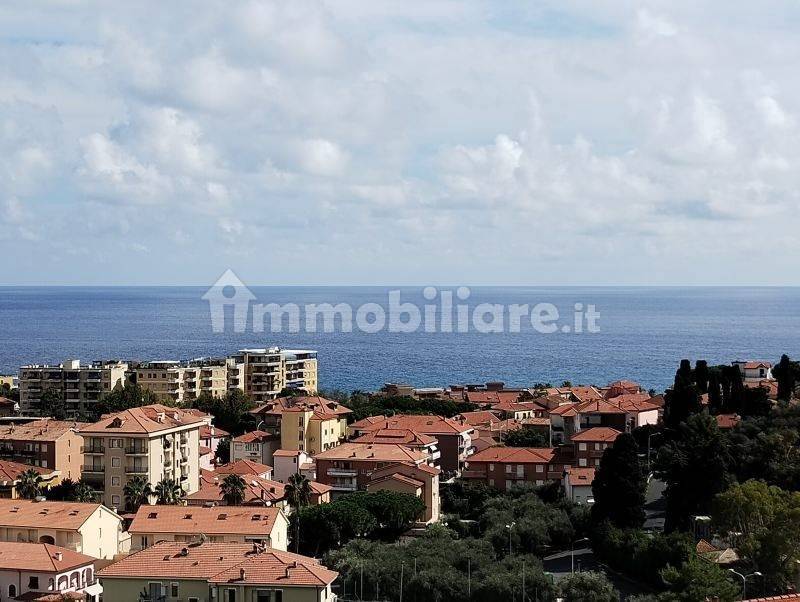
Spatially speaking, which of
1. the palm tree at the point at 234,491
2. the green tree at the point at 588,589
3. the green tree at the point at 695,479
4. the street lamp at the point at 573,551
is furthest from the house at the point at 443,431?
the green tree at the point at 588,589

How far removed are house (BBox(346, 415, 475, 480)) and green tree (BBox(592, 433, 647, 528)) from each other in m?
15.6

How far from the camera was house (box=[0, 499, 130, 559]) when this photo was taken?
121 ft

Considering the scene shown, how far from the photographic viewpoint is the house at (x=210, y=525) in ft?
126

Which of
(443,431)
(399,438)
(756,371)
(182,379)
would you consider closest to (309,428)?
(399,438)

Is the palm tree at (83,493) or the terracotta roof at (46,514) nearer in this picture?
the terracotta roof at (46,514)

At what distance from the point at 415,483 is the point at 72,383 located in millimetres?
40926

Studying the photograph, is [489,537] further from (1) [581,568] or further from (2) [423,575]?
(2) [423,575]

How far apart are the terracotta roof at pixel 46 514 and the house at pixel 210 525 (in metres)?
2.05

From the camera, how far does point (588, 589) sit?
32.4m

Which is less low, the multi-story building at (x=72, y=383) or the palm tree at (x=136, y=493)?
the multi-story building at (x=72, y=383)

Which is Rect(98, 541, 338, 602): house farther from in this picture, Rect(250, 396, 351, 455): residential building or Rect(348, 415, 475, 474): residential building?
Rect(250, 396, 351, 455): residential building

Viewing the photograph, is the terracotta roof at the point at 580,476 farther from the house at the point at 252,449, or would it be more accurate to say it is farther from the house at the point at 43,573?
the house at the point at 43,573

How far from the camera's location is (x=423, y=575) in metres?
34.0

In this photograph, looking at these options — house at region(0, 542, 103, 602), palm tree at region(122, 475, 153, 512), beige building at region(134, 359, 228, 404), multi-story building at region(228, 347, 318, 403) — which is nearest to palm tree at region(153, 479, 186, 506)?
palm tree at region(122, 475, 153, 512)
